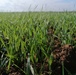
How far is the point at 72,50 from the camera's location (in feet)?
4.84

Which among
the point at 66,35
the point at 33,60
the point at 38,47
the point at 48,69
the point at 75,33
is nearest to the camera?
the point at 48,69

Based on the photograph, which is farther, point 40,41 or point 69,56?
point 40,41

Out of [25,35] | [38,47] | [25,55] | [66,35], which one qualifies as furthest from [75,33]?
[25,55]

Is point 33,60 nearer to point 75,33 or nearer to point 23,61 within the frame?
point 23,61

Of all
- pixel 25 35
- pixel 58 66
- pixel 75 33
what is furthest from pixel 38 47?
pixel 75 33

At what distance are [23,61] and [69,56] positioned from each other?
308 millimetres

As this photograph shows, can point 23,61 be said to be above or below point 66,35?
below

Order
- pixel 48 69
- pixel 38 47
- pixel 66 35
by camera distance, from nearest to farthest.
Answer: pixel 48 69
pixel 38 47
pixel 66 35

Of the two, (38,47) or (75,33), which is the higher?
(75,33)

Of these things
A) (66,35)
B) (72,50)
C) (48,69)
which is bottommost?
(48,69)

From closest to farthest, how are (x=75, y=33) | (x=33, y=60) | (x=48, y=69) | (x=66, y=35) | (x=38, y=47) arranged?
(x=48, y=69), (x=33, y=60), (x=38, y=47), (x=66, y=35), (x=75, y=33)

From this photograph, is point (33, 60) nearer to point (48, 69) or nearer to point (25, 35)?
point (48, 69)

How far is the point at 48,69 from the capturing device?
1282mm

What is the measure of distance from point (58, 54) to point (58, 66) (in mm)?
129
